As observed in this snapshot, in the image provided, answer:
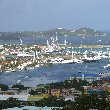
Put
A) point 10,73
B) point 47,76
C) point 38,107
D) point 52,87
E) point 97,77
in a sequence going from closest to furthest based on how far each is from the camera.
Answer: point 38,107
point 52,87
point 97,77
point 47,76
point 10,73

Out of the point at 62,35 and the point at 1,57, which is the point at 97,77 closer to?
the point at 1,57

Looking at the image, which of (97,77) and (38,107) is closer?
(38,107)

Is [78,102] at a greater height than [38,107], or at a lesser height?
greater

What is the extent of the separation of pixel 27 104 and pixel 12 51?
93.9ft

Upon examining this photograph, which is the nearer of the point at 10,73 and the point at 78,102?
the point at 78,102

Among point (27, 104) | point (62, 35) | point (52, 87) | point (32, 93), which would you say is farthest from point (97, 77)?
point (62, 35)

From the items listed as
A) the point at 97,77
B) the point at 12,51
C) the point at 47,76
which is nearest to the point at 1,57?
the point at 12,51

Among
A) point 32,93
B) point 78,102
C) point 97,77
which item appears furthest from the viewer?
point 97,77

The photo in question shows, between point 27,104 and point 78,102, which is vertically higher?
point 78,102

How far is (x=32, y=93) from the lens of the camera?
60.8 feet

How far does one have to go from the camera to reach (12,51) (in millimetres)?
43750

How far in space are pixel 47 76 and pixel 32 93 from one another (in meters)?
8.44

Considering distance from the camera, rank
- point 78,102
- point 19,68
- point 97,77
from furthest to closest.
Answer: point 19,68 < point 97,77 < point 78,102

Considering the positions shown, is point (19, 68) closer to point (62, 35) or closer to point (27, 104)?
point (27, 104)
